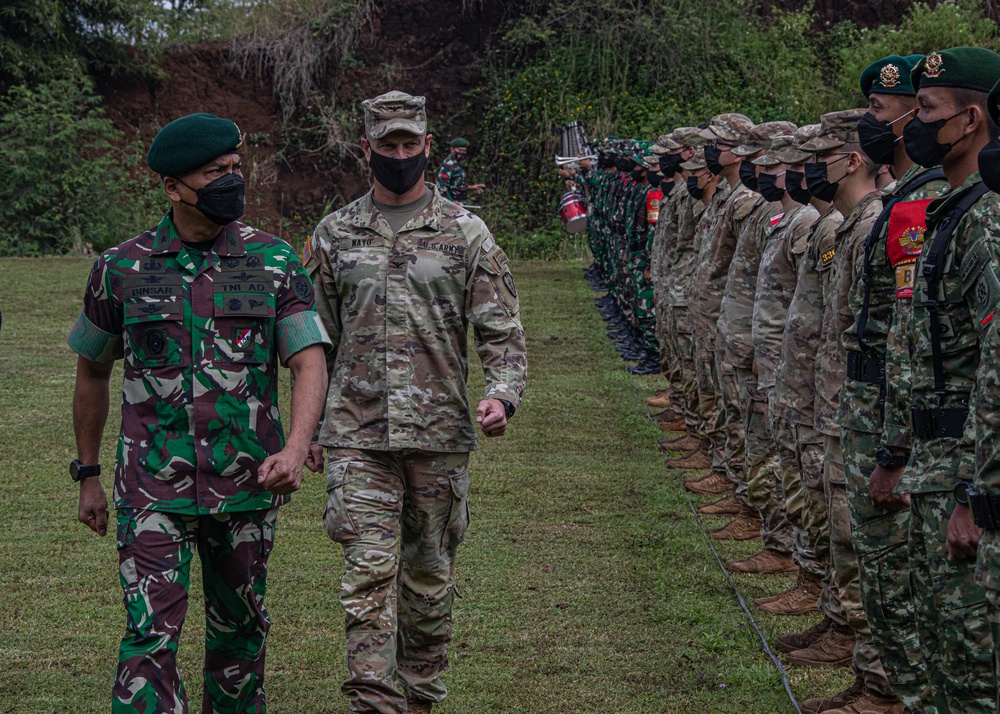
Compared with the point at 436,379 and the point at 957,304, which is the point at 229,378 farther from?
the point at 957,304

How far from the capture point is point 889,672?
4336 millimetres

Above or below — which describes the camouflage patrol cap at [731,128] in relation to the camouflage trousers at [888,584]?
above

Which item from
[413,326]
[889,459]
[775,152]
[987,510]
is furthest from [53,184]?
[987,510]

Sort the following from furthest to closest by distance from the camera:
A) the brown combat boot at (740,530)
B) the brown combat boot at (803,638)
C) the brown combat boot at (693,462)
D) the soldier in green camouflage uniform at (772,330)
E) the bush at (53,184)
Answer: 1. the bush at (53,184)
2. the brown combat boot at (693,462)
3. the brown combat boot at (740,530)
4. the soldier in green camouflage uniform at (772,330)
5. the brown combat boot at (803,638)

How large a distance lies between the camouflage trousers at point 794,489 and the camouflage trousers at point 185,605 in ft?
8.76

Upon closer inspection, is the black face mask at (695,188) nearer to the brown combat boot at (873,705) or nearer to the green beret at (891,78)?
the green beret at (891,78)

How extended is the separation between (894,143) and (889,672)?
78.8 inches

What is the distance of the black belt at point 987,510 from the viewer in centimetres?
288

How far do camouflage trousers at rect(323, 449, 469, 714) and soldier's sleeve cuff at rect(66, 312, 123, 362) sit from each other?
87 cm

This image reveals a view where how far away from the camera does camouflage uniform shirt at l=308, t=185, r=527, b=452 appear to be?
15.1 ft

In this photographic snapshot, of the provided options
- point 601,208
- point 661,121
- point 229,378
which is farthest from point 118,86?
point 229,378

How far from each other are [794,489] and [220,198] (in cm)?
346

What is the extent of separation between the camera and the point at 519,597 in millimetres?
6137

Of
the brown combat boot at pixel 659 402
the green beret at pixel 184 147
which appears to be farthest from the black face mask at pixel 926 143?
the brown combat boot at pixel 659 402
